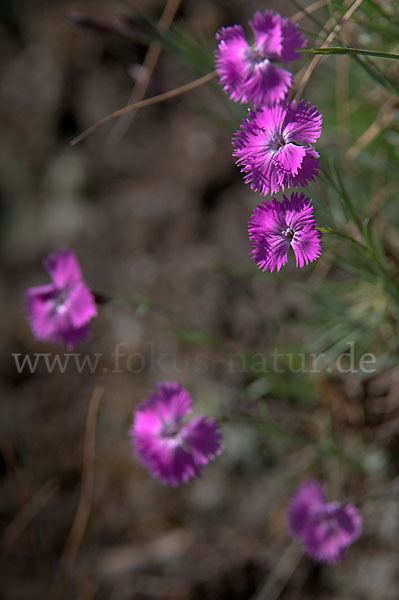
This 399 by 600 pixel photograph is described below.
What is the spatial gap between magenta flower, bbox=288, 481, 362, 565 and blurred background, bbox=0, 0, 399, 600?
13 centimetres

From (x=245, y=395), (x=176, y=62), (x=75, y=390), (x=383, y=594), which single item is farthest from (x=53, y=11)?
(x=383, y=594)

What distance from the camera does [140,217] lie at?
1910mm

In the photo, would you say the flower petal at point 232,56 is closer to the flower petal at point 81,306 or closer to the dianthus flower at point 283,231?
the dianthus flower at point 283,231

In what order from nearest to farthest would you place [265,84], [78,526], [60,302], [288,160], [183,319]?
[288,160]
[265,84]
[60,302]
[78,526]
[183,319]

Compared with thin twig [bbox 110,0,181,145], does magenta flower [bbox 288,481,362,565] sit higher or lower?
lower

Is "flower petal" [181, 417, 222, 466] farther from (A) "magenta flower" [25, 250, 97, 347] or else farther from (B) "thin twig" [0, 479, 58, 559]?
(B) "thin twig" [0, 479, 58, 559]

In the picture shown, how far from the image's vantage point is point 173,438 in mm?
1032

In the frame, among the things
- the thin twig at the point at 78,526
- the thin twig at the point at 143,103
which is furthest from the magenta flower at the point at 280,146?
the thin twig at the point at 78,526

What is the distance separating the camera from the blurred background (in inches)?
50.3

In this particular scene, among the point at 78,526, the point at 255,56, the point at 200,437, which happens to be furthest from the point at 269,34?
the point at 78,526

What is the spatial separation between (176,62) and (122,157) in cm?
35

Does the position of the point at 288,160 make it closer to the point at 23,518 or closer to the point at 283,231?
the point at 283,231

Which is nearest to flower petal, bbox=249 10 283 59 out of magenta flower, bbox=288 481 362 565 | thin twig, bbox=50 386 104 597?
magenta flower, bbox=288 481 362 565

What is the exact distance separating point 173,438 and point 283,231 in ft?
1.42
